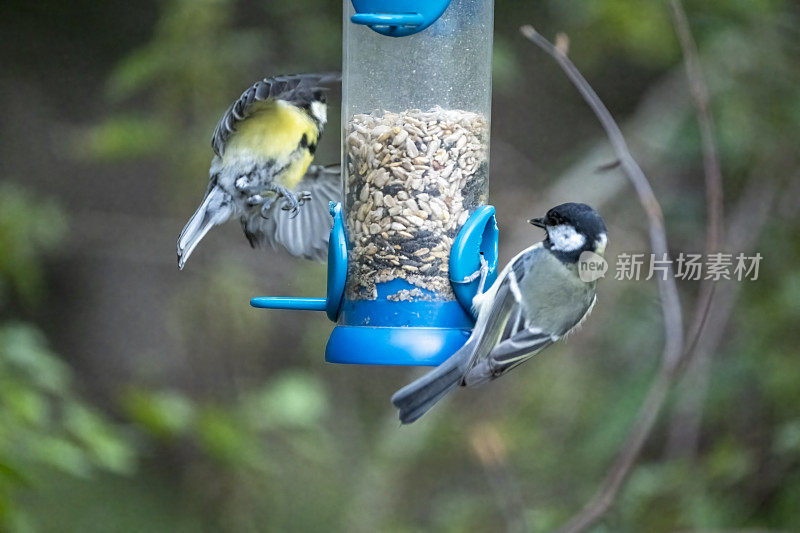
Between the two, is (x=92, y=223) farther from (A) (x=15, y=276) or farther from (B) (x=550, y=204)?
(B) (x=550, y=204)

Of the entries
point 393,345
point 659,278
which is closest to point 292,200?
point 393,345

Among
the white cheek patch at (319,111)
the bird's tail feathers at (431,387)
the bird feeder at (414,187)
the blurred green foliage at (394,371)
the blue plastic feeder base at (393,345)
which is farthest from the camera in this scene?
the blurred green foliage at (394,371)

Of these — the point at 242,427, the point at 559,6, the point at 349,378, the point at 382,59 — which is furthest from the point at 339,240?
the point at 349,378

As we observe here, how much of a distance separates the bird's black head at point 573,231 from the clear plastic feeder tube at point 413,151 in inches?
10.9

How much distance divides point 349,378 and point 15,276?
2.07 m

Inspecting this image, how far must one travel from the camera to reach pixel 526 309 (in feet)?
11.1

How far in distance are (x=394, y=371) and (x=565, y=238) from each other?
2.86 meters

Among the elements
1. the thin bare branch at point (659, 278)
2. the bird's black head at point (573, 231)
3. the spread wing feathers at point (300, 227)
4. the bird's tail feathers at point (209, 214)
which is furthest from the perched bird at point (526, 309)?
the bird's tail feathers at point (209, 214)

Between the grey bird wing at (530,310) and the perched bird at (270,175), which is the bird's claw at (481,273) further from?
the perched bird at (270,175)

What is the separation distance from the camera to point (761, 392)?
5035 mm

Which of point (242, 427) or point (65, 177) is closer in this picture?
point (242, 427)

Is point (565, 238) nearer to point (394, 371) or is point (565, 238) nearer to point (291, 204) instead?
point (291, 204)

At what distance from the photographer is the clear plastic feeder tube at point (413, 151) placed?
135 inches

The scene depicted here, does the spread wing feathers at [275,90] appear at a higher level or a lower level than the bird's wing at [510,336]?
higher
